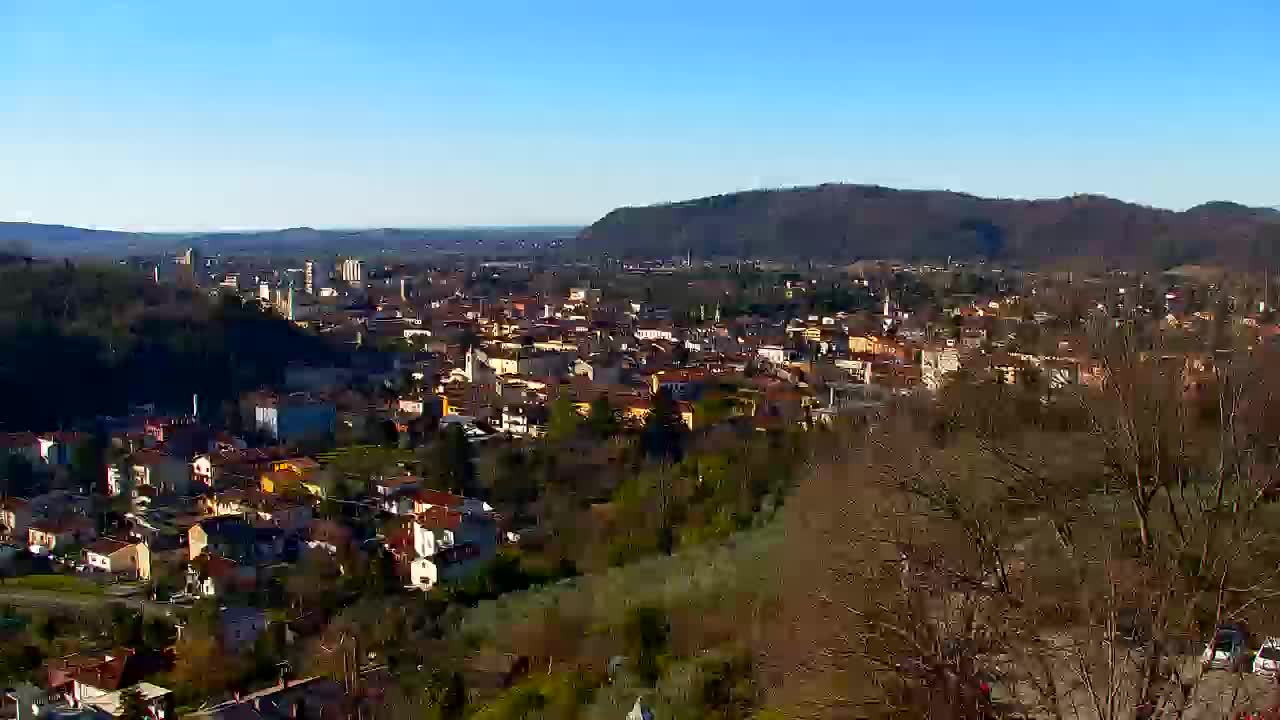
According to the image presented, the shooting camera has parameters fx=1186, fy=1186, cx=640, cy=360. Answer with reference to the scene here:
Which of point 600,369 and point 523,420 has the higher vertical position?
point 600,369

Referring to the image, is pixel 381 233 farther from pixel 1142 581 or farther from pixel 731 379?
pixel 1142 581

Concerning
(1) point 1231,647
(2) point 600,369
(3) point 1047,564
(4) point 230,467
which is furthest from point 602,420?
(1) point 1231,647

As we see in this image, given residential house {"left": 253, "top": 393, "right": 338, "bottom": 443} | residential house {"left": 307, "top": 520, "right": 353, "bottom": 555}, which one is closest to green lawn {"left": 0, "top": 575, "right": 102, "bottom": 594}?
residential house {"left": 307, "top": 520, "right": 353, "bottom": 555}

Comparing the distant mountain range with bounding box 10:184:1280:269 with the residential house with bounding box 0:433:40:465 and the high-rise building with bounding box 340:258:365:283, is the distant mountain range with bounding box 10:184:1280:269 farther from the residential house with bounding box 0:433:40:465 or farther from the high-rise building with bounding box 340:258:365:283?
the residential house with bounding box 0:433:40:465

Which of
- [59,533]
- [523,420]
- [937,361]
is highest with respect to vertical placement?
[937,361]

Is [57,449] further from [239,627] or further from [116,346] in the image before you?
[239,627]

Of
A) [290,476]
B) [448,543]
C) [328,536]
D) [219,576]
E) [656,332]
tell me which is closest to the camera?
[219,576]

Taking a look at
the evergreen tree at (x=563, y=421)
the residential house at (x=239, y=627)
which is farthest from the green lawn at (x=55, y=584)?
the evergreen tree at (x=563, y=421)
